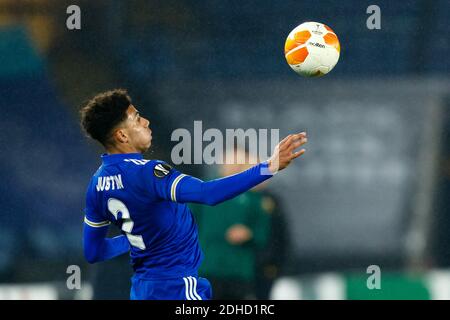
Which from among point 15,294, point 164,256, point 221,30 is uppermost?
point 221,30

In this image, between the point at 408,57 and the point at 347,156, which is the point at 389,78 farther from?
the point at 347,156

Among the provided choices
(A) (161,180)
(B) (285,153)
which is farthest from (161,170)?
(B) (285,153)

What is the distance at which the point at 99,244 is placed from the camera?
4.08m

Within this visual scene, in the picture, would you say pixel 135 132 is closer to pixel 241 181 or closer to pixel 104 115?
pixel 104 115

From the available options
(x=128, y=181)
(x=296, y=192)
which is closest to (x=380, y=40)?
(x=296, y=192)

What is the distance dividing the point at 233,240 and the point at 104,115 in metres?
2.43

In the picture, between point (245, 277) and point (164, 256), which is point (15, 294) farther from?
point (164, 256)

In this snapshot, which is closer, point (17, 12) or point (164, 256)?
point (164, 256)

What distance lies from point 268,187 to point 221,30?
49.5 inches

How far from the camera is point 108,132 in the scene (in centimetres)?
387

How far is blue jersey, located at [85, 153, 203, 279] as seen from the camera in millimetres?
3719

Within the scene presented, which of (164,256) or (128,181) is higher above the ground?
(128,181)

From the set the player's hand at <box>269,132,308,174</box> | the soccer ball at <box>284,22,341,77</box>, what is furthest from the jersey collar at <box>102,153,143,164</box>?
the soccer ball at <box>284,22,341,77</box>

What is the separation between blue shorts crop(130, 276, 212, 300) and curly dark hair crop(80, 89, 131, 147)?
700mm
